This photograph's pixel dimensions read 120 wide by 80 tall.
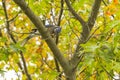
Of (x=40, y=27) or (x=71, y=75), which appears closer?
(x=40, y=27)

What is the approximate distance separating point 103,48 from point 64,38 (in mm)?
3289

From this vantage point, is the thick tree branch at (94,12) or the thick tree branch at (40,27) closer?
the thick tree branch at (40,27)

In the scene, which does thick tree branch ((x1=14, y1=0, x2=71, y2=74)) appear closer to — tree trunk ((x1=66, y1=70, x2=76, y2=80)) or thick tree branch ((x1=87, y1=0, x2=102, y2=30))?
tree trunk ((x1=66, y1=70, x2=76, y2=80))

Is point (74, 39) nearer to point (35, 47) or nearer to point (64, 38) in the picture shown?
point (64, 38)

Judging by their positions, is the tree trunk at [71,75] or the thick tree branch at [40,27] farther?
the tree trunk at [71,75]

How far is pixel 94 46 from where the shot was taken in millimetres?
2539

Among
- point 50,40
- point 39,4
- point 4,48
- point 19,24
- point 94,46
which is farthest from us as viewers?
point 19,24

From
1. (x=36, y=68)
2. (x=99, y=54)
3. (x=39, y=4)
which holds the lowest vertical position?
(x=36, y=68)

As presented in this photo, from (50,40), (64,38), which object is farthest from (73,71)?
(64,38)

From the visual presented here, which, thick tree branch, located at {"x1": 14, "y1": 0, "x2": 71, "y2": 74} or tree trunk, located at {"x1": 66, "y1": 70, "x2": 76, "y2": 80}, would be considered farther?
tree trunk, located at {"x1": 66, "y1": 70, "x2": 76, "y2": 80}

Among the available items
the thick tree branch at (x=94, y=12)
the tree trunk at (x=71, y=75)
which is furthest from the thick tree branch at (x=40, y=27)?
the thick tree branch at (x=94, y=12)

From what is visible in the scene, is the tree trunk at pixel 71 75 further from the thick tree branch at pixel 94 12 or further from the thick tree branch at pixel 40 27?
the thick tree branch at pixel 94 12

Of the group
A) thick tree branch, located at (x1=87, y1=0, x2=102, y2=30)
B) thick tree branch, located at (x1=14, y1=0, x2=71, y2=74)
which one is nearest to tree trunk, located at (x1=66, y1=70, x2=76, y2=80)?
thick tree branch, located at (x1=14, y1=0, x2=71, y2=74)

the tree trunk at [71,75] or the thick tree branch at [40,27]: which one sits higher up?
the thick tree branch at [40,27]
